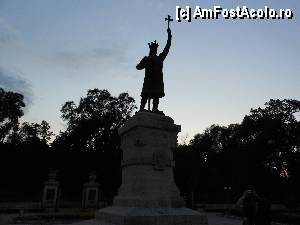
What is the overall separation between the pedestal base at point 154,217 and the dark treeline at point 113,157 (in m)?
37.6

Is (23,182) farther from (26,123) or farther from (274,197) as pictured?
(274,197)

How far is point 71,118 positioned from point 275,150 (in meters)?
38.7

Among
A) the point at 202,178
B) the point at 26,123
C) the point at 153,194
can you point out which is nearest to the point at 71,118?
the point at 26,123

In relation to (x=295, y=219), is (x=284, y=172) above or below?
above

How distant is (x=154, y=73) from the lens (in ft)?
45.5

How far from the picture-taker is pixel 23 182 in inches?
2077

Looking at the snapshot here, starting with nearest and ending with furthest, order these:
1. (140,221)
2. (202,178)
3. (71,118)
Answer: (140,221)
(202,178)
(71,118)

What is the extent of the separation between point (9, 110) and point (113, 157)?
24182 mm

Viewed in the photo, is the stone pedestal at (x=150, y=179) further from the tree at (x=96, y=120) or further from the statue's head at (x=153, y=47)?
the tree at (x=96, y=120)

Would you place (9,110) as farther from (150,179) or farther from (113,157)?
(150,179)

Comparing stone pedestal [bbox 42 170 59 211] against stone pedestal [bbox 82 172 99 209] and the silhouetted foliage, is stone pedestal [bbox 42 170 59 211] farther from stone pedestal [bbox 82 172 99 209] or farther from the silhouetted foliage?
the silhouetted foliage

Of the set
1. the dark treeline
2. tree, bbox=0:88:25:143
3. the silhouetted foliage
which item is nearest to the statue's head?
the dark treeline

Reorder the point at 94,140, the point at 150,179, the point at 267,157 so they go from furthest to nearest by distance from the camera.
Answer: the point at 94,140, the point at 267,157, the point at 150,179

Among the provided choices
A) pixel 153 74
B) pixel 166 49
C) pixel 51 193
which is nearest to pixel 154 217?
pixel 153 74
